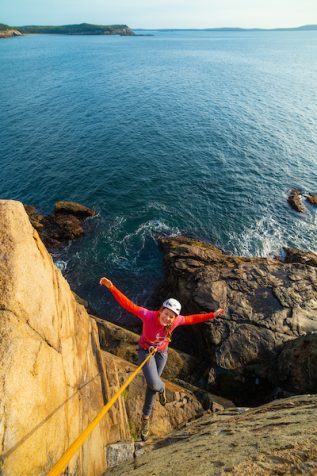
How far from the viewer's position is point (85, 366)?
368 inches

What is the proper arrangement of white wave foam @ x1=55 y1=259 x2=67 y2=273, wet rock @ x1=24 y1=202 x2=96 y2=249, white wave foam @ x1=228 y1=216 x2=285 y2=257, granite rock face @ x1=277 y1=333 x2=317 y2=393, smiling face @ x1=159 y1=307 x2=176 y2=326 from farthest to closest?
1. wet rock @ x1=24 y1=202 x2=96 y2=249
2. white wave foam @ x1=228 y1=216 x2=285 y2=257
3. white wave foam @ x1=55 y1=259 x2=67 y2=273
4. granite rock face @ x1=277 y1=333 x2=317 y2=393
5. smiling face @ x1=159 y1=307 x2=176 y2=326

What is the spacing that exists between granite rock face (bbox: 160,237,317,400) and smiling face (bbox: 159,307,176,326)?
9.02m

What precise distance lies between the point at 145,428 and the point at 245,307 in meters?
12.0

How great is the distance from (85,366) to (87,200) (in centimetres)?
3029

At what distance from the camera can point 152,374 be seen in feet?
32.4

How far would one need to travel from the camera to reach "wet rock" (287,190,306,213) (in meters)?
38.3

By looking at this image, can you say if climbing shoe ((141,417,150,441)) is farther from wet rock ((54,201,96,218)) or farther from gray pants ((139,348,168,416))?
wet rock ((54,201,96,218))

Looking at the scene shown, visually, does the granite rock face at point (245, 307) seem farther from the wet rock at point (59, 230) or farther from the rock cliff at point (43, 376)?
the wet rock at point (59, 230)

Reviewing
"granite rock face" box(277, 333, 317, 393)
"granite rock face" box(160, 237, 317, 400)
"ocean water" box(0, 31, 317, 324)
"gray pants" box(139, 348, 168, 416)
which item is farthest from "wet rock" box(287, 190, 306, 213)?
"gray pants" box(139, 348, 168, 416)

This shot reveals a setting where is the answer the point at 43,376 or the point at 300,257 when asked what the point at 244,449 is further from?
the point at 300,257

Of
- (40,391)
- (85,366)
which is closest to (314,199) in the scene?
(85,366)

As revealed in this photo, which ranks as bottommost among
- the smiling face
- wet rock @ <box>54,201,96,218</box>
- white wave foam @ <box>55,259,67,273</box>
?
white wave foam @ <box>55,259,67,273</box>

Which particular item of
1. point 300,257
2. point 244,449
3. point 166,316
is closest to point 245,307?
point 166,316

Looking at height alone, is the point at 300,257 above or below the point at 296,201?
below
